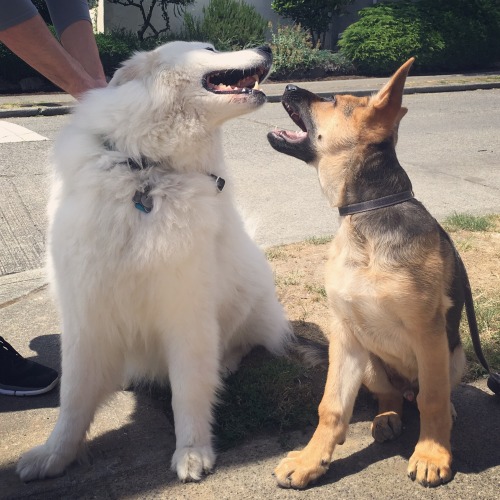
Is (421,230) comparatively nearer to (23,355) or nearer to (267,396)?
(267,396)

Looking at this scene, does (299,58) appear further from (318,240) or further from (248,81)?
(248,81)

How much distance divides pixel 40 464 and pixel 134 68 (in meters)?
1.83

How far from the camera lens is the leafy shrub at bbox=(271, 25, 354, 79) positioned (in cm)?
1770

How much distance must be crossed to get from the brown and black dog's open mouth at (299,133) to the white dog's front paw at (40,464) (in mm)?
1774

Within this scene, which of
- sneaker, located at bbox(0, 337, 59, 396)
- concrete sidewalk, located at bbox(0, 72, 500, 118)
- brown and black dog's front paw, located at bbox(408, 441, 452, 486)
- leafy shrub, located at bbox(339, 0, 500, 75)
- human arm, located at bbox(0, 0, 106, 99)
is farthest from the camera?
leafy shrub, located at bbox(339, 0, 500, 75)

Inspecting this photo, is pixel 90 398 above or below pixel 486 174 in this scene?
above

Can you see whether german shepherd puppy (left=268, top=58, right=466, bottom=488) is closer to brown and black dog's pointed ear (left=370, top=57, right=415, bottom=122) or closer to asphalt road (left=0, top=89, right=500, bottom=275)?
brown and black dog's pointed ear (left=370, top=57, right=415, bottom=122)

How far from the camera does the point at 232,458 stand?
3.07 meters

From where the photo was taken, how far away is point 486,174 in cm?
827

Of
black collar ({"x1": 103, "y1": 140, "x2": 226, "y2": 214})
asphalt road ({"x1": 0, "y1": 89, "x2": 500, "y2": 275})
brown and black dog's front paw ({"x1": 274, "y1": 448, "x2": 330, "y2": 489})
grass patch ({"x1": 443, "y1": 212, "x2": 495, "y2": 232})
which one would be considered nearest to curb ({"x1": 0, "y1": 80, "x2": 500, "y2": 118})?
asphalt road ({"x1": 0, "y1": 89, "x2": 500, "y2": 275})

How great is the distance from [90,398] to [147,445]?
1.19ft

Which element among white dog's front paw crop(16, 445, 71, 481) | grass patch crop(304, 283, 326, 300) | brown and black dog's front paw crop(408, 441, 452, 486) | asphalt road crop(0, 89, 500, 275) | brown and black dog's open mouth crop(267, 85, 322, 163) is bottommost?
asphalt road crop(0, 89, 500, 275)

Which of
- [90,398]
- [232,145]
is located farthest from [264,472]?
[232,145]

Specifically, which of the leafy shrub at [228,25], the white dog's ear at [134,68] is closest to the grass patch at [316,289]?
the white dog's ear at [134,68]
